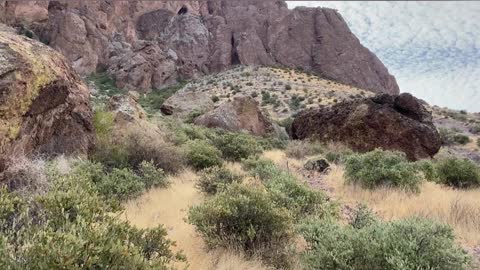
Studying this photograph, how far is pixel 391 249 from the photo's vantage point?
4266 mm

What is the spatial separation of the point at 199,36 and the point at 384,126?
238ft

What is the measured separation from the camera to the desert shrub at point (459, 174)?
12.0 metres

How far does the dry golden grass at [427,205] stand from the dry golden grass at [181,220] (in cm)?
285

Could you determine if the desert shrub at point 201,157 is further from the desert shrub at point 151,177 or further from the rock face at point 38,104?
the rock face at point 38,104

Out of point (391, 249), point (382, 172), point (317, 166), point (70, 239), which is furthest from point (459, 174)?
point (70, 239)

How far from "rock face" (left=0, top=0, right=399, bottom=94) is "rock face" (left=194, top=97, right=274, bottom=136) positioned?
41966mm

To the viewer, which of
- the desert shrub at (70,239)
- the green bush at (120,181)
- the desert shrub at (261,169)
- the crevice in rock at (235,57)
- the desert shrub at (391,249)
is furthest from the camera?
the crevice in rock at (235,57)

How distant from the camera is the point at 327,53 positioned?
90.6m

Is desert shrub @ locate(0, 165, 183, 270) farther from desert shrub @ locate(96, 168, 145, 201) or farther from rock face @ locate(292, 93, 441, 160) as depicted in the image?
rock face @ locate(292, 93, 441, 160)

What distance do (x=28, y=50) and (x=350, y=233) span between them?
664 centimetres

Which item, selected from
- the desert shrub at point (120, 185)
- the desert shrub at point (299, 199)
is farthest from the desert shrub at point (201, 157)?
the desert shrub at point (299, 199)

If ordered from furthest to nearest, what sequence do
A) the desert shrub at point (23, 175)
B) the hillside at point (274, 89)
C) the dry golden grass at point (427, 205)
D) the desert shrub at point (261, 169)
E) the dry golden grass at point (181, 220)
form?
the hillside at point (274, 89)
the desert shrub at point (261, 169)
the dry golden grass at point (427, 205)
the desert shrub at point (23, 175)
the dry golden grass at point (181, 220)

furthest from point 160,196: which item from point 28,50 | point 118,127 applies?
point 118,127

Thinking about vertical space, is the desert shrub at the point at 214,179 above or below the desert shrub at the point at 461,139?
above
